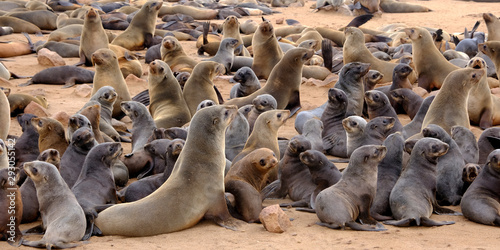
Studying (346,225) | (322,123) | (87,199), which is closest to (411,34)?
(322,123)

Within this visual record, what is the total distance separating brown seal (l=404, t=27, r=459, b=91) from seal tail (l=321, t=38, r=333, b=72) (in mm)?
1378

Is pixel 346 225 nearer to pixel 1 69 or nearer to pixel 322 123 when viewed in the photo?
pixel 322 123

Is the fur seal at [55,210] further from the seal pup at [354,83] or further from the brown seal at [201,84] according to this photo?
the seal pup at [354,83]

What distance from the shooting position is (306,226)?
16.6 feet

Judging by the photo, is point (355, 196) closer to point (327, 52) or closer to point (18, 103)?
point (18, 103)

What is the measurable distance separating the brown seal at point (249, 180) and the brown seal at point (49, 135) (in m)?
1.87

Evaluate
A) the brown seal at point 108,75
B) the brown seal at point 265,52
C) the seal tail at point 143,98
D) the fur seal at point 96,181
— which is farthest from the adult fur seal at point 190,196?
the brown seal at point 265,52

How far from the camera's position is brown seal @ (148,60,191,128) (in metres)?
8.63

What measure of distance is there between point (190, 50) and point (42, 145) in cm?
793

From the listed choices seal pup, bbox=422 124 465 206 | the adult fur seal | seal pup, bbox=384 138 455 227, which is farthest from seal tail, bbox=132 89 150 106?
seal pup, bbox=422 124 465 206

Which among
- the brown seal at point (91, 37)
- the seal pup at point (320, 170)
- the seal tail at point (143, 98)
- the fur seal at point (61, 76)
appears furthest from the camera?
the brown seal at point (91, 37)

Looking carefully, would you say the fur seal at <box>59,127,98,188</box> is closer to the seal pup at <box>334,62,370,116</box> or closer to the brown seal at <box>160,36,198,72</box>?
the seal pup at <box>334,62,370,116</box>

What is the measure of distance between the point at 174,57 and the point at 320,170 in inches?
249

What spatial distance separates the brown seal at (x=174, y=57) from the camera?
1128 centimetres
